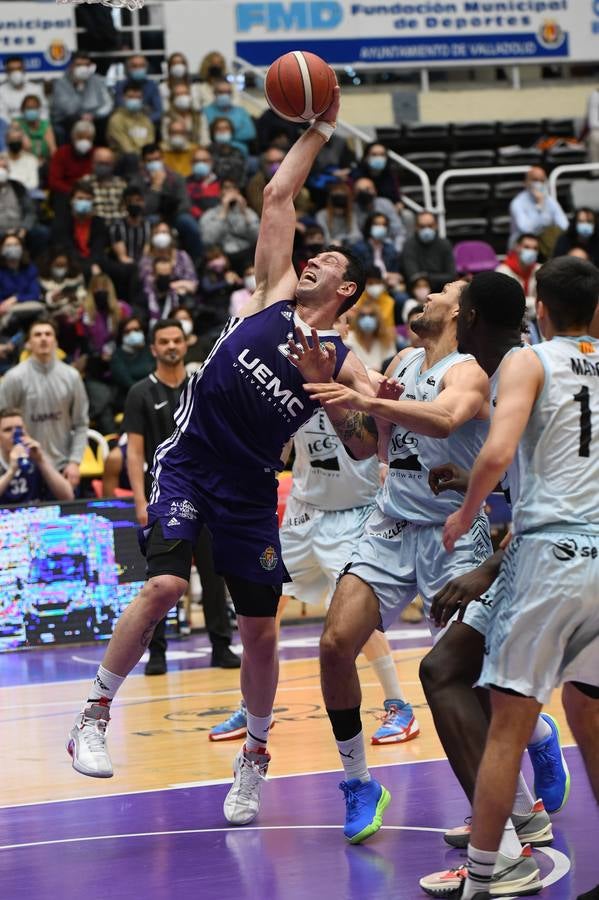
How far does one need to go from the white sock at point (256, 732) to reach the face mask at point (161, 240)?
31.4 feet

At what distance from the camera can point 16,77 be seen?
16906 mm

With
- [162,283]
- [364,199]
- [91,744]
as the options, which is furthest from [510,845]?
[364,199]

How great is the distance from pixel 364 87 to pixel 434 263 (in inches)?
191

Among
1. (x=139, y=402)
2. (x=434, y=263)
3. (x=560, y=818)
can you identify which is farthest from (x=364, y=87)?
(x=560, y=818)

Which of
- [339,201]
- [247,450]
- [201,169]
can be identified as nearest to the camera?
[247,450]

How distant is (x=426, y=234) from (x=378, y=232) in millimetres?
551

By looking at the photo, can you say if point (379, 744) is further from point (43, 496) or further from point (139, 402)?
point (43, 496)

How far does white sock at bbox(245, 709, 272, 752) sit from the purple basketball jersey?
3.45 feet

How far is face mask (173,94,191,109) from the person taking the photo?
17016 millimetres

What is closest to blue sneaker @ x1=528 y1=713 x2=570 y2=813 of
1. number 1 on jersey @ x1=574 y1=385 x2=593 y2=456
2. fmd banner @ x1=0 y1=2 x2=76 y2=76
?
number 1 on jersey @ x1=574 y1=385 x2=593 y2=456

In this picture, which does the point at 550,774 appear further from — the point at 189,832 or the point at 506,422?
the point at 506,422

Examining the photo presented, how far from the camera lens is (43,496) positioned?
11516 mm

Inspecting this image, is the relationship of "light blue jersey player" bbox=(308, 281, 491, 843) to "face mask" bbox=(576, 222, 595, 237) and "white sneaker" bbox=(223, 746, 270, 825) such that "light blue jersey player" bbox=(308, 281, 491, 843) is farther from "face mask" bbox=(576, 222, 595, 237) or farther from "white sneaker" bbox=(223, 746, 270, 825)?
"face mask" bbox=(576, 222, 595, 237)

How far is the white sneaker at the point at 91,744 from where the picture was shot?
5.32m
